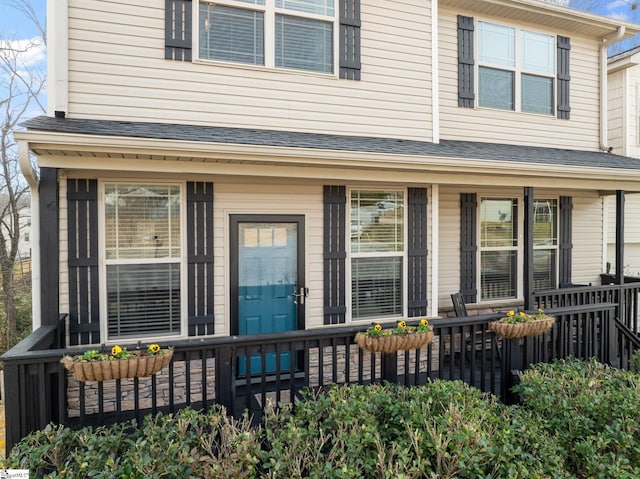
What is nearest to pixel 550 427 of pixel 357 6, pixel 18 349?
pixel 18 349

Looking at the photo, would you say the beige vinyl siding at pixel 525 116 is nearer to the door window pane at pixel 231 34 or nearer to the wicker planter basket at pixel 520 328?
the door window pane at pixel 231 34

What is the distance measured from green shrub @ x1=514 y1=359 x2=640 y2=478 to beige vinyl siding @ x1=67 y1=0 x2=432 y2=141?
333 centimetres

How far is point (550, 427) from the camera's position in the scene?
279 centimetres

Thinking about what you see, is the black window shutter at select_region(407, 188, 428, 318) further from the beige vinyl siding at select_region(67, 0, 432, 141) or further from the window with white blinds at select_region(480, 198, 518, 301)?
the window with white blinds at select_region(480, 198, 518, 301)

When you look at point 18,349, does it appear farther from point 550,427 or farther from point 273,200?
point 550,427

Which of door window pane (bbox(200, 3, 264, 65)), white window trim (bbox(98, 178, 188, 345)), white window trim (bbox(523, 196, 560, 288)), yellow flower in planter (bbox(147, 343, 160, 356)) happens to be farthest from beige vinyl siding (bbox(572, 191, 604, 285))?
yellow flower in planter (bbox(147, 343, 160, 356))

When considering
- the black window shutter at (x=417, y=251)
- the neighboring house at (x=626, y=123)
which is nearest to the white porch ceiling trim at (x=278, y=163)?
the black window shutter at (x=417, y=251)

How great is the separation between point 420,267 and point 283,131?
2.45 m

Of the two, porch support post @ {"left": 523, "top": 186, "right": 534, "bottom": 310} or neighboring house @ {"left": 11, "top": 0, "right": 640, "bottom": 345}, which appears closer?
neighboring house @ {"left": 11, "top": 0, "right": 640, "bottom": 345}

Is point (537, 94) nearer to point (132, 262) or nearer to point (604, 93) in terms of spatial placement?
point (604, 93)

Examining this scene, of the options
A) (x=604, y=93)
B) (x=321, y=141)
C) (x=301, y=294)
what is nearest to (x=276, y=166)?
(x=321, y=141)

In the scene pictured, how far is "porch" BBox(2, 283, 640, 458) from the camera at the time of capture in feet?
8.64

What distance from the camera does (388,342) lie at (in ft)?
10.6

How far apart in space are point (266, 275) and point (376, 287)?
1437 millimetres
